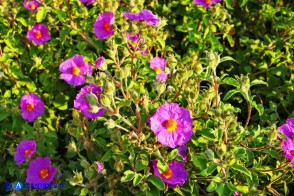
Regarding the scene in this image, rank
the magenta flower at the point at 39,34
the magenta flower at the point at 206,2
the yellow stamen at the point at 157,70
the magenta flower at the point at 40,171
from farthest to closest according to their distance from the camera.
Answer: the magenta flower at the point at 39,34, the magenta flower at the point at 206,2, the yellow stamen at the point at 157,70, the magenta flower at the point at 40,171

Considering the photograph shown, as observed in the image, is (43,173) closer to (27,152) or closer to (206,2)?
(27,152)

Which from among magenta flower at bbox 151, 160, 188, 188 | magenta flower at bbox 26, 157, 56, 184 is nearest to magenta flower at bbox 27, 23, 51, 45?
magenta flower at bbox 26, 157, 56, 184

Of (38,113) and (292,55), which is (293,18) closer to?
(292,55)

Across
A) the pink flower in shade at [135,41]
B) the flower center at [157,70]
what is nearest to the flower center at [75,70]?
the pink flower in shade at [135,41]

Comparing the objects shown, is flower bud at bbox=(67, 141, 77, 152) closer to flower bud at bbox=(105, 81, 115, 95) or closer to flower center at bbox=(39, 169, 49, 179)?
flower center at bbox=(39, 169, 49, 179)

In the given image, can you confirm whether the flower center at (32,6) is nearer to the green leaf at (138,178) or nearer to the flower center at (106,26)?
the flower center at (106,26)

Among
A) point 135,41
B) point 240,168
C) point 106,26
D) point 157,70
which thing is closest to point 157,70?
point 157,70
